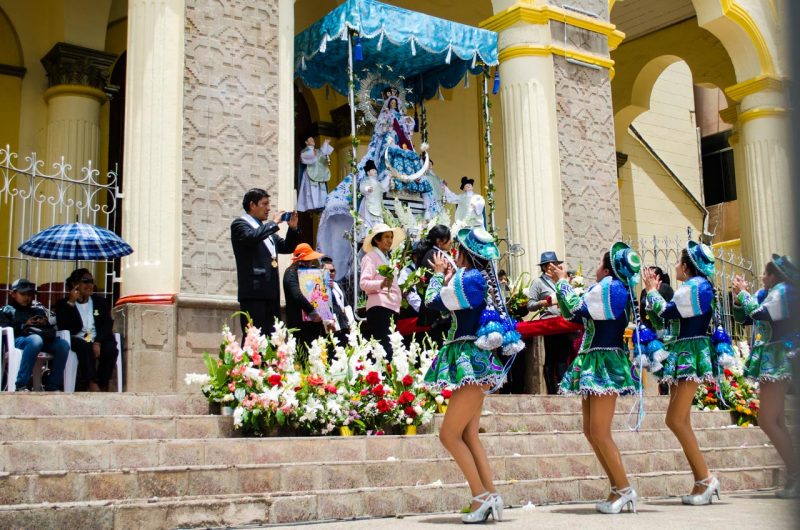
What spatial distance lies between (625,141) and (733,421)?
41.4 feet

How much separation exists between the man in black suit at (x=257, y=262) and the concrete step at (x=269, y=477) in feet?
7.23

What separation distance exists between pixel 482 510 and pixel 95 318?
501 cm

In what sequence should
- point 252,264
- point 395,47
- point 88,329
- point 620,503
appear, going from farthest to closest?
point 395,47, point 88,329, point 252,264, point 620,503

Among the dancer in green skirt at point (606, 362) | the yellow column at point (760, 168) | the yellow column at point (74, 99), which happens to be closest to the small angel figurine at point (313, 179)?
the yellow column at point (74, 99)

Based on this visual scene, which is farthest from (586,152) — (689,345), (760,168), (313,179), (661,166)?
(661,166)

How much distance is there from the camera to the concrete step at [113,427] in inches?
254

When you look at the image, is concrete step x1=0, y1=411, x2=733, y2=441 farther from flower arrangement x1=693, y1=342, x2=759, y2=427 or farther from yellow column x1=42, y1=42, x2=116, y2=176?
yellow column x1=42, y1=42, x2=116, y2=176

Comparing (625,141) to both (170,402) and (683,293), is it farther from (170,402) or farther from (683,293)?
(170,402)

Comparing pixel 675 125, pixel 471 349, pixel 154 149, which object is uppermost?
pixel 675 125

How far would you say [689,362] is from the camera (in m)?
7.27

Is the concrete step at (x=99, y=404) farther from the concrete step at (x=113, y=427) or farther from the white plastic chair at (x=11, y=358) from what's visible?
the white plastic chair at (x=11, y=358)

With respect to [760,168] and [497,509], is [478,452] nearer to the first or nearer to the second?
[497,509]

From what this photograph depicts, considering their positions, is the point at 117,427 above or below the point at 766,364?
below

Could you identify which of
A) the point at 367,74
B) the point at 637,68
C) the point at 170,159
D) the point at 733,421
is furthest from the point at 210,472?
the point at 637,68
